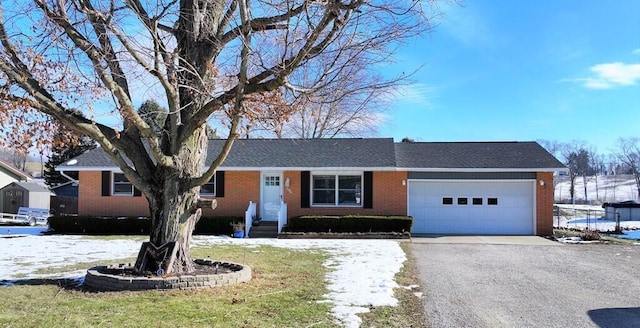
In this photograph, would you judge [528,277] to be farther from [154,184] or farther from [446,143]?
[446,143]

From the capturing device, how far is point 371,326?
631cm

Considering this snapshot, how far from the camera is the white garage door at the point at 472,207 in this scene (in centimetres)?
2027

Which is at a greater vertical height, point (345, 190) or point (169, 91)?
point (169, 91)

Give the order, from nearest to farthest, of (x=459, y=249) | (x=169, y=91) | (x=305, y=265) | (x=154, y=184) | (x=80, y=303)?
1. (x=80, y=303)
2. (x=169, y=91)
3. (x=154, y=184)
4. (x=305, y=265)
5. (x=459, y=249)

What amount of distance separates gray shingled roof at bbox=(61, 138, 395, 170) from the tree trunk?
11014 millimetres

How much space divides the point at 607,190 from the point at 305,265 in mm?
70695

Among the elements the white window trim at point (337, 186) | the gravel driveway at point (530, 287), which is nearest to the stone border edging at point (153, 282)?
the gravel driveway at point (530, 287)

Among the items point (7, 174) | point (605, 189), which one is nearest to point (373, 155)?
point (7, 174)

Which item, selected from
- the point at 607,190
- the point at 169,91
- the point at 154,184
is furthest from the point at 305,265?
the point at 607,190

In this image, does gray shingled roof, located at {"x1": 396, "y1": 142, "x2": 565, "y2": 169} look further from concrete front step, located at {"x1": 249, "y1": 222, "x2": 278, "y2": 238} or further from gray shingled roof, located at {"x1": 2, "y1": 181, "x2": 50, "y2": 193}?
gray shingled roof, located at {"x1": 2, "y1": 181, "x2": 50, "y2": 193}

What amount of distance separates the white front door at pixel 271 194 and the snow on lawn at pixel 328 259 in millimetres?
3126

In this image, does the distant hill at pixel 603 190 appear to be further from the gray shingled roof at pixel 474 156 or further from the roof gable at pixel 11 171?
the roof gable at pixel 11 171

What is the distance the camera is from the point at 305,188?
20734mm

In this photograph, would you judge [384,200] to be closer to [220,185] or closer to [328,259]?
[220,185]
